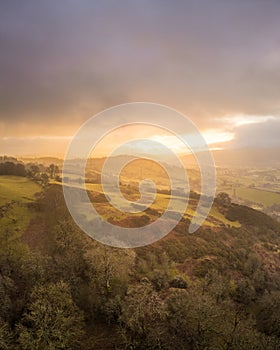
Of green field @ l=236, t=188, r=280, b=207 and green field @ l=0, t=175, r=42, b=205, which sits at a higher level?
green field @ l=0, t=175, r=42, b=205

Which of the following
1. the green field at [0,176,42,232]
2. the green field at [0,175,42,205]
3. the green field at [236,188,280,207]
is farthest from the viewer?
the green field at [236,188,280,207]

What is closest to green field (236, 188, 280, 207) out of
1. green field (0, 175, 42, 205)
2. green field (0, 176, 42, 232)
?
green field (0, 175, 42, 205)

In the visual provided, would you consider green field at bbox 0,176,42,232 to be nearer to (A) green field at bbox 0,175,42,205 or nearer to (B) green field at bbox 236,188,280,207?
(A) green field at bbox 0,175,42,205

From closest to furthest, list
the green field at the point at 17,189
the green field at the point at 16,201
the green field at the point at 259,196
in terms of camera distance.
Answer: the green field at the point at 16,201, the green field at the point at 17,189, the green field at the point at 259,196

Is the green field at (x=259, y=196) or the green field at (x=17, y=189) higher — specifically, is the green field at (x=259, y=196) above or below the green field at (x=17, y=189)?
below

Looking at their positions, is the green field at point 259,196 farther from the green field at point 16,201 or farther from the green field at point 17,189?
the green field at point 16,201

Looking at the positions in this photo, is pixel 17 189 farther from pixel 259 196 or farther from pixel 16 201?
pixel 259 196

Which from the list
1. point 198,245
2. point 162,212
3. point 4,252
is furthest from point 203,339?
point 162,212

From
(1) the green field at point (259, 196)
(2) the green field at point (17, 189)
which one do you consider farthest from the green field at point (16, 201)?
(1) the green field at point (259, 196)

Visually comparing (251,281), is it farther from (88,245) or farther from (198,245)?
(88,245)

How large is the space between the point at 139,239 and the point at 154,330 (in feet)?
86.0

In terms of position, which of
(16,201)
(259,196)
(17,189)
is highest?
(17,189)

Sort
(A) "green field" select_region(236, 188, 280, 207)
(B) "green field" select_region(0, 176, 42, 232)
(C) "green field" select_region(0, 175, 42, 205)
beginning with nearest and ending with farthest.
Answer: (B) "green field" select_region(0, 176, 42, 232)
(C) "green field" select_region(0, 175, 42, 205)
(A) "green field" select_region(236, 188, 280, 207)

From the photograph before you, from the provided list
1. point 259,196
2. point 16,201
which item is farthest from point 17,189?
point 259,196
